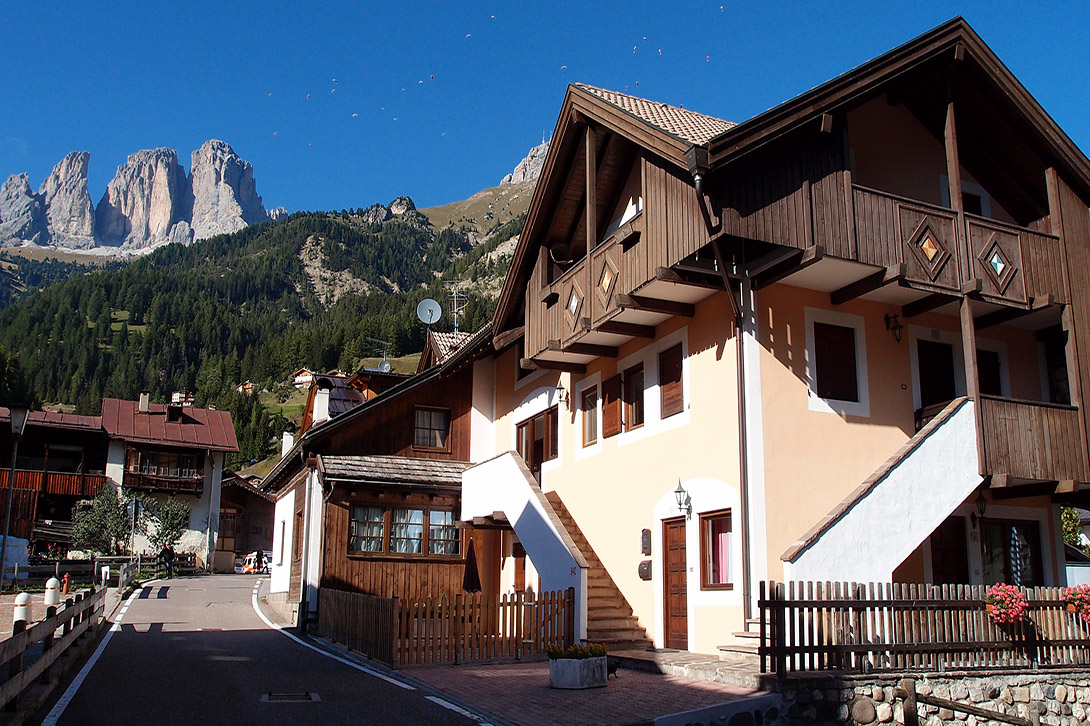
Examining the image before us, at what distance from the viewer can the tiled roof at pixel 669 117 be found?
49.9 ft

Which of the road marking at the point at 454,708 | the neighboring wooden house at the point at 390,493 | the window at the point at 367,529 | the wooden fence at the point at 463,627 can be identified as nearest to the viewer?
the road marking at the point at 454,708

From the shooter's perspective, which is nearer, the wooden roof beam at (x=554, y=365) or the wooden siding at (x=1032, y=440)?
the wooden siding at (x=1032, y=440)

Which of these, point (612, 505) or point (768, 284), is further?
point (612, 505)

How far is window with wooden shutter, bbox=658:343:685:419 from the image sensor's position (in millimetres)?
16453

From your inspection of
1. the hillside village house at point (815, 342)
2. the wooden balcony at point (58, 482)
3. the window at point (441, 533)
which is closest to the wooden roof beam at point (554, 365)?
the hillside village house at point (815, 342)

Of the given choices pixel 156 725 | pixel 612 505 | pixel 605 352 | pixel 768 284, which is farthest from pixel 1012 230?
pixel 156 725

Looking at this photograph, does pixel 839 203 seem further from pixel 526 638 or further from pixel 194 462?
pixel 194 462

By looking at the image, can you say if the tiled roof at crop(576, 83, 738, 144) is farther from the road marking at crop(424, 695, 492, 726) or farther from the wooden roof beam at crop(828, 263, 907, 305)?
the road marking at crop(424, 695, 492, 726)

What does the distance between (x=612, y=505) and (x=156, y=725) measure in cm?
1019

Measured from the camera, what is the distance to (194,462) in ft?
181

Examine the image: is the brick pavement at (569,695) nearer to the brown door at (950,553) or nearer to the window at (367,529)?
the brown door at (950,553)

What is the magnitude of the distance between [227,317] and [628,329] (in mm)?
144467

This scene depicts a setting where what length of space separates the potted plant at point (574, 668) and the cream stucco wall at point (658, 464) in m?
2.86

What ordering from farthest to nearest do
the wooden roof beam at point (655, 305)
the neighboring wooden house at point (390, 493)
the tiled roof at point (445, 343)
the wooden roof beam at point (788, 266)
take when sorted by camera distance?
the tiled roof at point (445, 343), the neighboring wooden house at point (390, 493), the wooden roof beam at point (655, 305), the wooden roof beam at point (788, 266)
